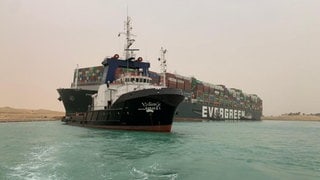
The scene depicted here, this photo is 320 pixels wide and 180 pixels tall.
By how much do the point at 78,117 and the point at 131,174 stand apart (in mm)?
40981

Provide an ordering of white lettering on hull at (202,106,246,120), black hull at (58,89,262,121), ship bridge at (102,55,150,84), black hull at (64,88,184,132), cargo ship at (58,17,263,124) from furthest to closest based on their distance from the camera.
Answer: white lettering on hull at (202,106,246,120) < cargo ship at (58,17,263,124) < black hull at (58,89,262,121) < ship bridge at (102,55,150,84) < black hull at (64,88,184,132)

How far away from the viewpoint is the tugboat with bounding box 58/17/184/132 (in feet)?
106

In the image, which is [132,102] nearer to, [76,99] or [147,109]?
[147,109]

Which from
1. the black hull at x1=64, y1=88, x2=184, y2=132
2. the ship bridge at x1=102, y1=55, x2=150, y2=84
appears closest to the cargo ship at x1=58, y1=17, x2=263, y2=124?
the ship bridge at x1=102, y1=55, x2=150, y2=84

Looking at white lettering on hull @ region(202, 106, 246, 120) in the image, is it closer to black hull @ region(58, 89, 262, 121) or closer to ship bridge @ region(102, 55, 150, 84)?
black hull @ region(58, 89, 262, 121)

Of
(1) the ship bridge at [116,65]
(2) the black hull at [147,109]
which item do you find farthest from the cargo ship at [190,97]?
(2) the black hull at [147,109]

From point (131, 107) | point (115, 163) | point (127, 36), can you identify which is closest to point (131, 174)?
point (115, 163)

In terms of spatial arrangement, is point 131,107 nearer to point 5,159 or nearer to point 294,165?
point 5,159

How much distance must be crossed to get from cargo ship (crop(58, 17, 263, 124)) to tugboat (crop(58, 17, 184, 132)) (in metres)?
12.5

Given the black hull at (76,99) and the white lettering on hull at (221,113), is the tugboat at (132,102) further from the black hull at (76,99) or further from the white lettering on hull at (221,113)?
the white lettering on hull at (221,113)

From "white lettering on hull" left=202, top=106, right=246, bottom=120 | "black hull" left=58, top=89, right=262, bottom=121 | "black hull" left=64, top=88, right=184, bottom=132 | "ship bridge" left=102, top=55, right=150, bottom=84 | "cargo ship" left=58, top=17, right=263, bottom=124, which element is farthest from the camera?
"white lettering on hull" left=202, top=106, right=246, bottom=120

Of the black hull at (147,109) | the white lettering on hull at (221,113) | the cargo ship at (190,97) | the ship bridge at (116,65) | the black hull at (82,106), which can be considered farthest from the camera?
the white lettering on hull at (221,113)

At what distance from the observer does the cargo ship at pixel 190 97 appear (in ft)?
194

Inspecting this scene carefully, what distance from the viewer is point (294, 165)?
50.9ft
